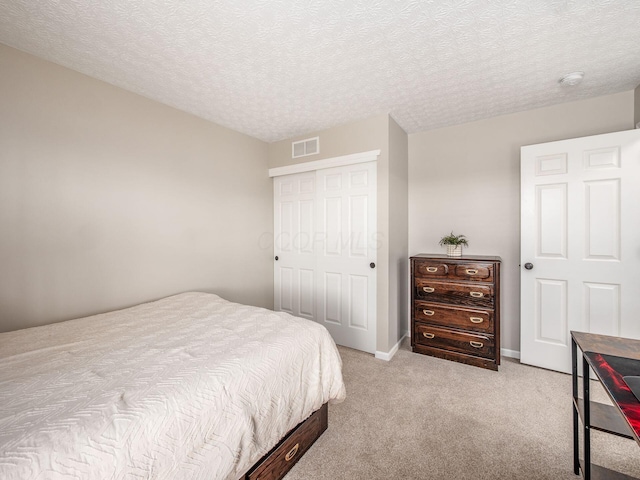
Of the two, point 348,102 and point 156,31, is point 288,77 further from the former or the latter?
point 156,31

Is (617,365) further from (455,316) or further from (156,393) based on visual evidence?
(156,393)

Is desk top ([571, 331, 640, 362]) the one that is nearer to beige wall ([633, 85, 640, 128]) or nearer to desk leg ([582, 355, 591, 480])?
desk leg ([582, 355, 591, 480])

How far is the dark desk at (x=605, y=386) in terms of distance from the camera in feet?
2.99

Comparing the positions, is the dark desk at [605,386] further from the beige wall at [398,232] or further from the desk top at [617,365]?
the beige wall at [398,232]

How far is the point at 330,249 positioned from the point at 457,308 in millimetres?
1457

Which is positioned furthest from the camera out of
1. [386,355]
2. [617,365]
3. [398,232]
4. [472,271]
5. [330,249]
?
[330,249]

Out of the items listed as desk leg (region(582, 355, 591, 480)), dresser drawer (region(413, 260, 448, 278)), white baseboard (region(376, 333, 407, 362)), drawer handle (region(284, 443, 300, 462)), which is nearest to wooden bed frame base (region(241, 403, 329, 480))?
drawer handle (region(284, 443, 300, 462))

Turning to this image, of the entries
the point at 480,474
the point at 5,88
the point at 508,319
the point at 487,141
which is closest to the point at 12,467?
the point at 480,474

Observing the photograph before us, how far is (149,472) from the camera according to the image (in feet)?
2.76

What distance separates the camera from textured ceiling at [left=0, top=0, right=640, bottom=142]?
1.45 m

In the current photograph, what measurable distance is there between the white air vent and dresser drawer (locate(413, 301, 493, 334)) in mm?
2089

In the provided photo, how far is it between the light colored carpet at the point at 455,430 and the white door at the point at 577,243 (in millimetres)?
445

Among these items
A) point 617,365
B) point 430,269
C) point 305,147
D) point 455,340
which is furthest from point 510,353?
point 305,147

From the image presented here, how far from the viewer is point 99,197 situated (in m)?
2.11
